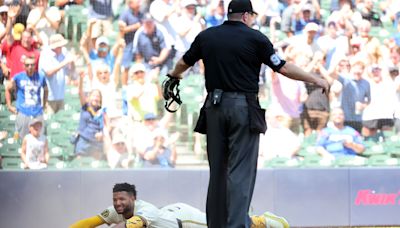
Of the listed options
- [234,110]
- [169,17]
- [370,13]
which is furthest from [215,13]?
[234,110]

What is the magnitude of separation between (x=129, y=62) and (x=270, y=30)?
1.68 metres

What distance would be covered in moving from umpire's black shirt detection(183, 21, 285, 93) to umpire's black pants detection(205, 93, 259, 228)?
0.11 metres

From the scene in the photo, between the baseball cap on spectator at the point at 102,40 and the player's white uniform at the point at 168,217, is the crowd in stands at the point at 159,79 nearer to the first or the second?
the baseball cap on spectator at the point at 102,40

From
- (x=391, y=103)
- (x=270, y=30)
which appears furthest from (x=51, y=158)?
(x=391, y=103)

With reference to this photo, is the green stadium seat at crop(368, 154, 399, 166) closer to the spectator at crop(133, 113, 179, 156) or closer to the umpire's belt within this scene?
the spectator at crop(133, 113, 179, 156)

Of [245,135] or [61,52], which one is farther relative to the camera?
[61,52]

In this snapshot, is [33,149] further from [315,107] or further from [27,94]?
[315,107]

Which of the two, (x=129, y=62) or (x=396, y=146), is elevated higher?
(x=129, y=62)

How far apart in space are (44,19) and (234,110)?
4.84 m

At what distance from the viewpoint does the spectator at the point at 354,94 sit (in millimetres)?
12445

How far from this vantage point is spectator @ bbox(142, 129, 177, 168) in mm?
12070

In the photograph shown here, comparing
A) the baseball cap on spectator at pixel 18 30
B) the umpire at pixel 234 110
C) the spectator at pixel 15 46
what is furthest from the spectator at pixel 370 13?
the umpire at pixel 234 110

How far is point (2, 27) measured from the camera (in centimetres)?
1176

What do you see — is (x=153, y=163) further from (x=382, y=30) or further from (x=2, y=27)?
(x=382, y=30)
